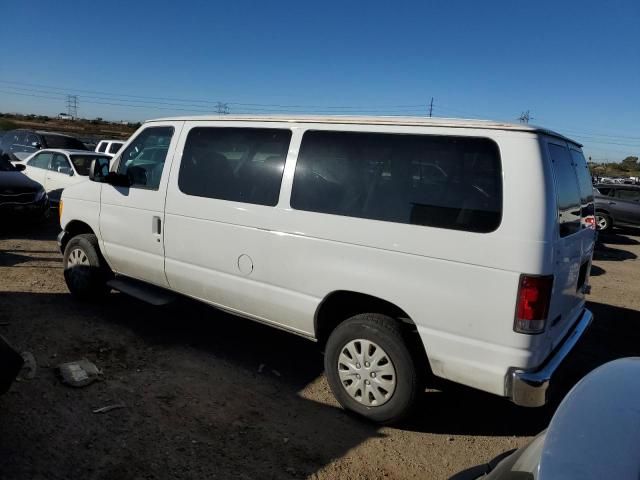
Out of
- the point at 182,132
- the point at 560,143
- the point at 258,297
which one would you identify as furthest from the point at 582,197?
the point at 182,132

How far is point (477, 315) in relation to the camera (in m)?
3.00

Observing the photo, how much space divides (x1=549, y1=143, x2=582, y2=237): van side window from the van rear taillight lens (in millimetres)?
423

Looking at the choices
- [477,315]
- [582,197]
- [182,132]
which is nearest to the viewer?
[477,315]

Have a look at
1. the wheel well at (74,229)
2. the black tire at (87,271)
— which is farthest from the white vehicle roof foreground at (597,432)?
the wheel well at (74,229)

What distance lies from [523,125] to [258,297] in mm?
2305

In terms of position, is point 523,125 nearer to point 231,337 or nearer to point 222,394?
point 222,394

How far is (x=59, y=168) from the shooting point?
37.2 feet

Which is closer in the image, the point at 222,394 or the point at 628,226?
the point at 222,394

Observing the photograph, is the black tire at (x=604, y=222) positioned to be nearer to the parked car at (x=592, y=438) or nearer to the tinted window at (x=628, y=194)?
the tinted window at (x=628, y=194)

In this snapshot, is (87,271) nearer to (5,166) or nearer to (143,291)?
(143,291)

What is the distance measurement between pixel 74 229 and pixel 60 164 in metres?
6.59

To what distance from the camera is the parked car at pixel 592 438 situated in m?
1.27

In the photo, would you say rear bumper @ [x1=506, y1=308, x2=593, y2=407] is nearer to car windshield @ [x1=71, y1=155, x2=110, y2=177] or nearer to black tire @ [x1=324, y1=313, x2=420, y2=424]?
black tire @ [x1=324, y1=313, x2=420, y2=424]

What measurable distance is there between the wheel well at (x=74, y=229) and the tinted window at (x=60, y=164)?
237 inches
